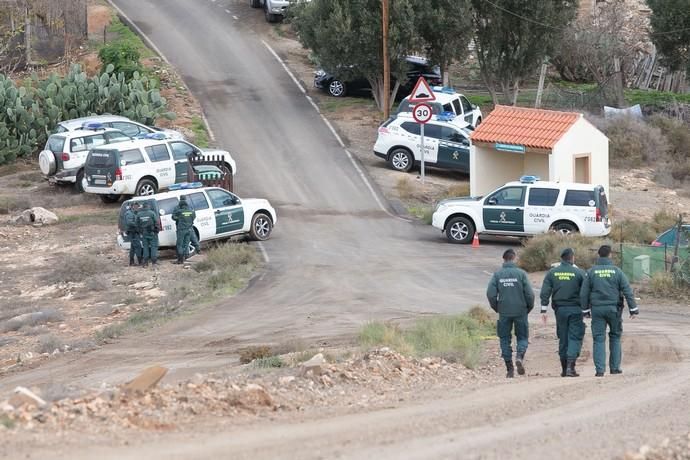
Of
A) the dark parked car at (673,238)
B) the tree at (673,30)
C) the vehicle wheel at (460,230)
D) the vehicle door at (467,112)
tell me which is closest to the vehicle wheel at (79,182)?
the vehicle wheel at (460,230)

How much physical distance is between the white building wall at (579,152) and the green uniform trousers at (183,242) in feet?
32.7

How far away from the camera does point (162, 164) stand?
3170 cm

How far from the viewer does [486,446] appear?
419 inches

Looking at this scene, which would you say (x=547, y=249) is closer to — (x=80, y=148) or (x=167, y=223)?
(x=167, y=223)

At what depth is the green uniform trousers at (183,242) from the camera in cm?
2530

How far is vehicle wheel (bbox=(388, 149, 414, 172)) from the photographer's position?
35250mm

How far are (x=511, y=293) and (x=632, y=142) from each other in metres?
25.0

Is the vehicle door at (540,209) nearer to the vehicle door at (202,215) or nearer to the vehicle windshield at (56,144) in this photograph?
the vehicle door at (202,215)

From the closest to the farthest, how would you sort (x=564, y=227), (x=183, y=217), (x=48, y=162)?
(x=183, y=217) → (x=564, y=227) → (x=48, y=162)

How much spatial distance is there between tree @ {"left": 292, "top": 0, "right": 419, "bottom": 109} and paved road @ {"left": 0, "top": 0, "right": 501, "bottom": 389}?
A: 224cm

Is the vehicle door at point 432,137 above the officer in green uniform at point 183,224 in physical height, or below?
above

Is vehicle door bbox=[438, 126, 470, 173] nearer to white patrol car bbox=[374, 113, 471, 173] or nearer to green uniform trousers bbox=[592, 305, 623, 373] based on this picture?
white patrol car bbox=[374, 113, 471, 173]

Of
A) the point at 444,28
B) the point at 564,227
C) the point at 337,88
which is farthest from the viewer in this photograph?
the point at 337,88

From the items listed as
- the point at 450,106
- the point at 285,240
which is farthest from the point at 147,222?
the point at 450,106
